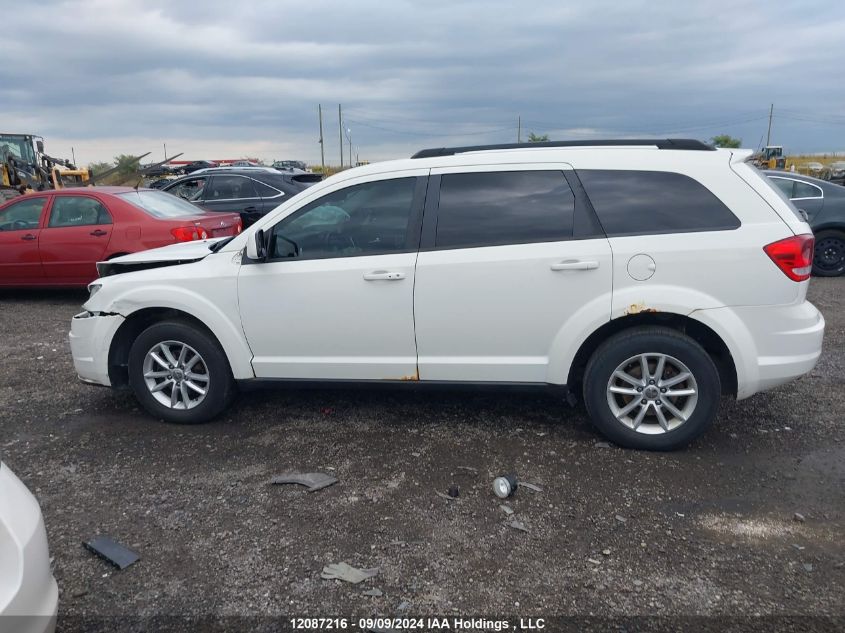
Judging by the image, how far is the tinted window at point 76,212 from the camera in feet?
29.5

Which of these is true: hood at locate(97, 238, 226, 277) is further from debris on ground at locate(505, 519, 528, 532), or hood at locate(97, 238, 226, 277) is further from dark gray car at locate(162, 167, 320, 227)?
dark gray car at locate(162, 167, 320, 227)

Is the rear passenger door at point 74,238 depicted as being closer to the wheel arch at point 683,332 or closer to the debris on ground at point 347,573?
the wheel arch at point 683,332

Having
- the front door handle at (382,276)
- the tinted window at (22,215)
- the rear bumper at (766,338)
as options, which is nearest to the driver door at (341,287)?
the front door handle at (382,276)

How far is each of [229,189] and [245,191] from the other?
0.30 metres

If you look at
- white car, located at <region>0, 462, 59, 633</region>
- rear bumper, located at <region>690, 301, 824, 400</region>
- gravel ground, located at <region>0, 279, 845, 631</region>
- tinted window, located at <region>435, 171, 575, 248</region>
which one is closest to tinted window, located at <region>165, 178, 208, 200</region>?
gravel ground, located at <region>0, 279, 845, 631</region>

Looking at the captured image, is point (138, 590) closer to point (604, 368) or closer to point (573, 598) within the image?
point (573, 598)

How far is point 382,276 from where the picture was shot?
14.3ft

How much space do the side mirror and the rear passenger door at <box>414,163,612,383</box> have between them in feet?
3.48

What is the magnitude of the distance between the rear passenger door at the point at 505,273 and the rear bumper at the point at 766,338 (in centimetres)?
71

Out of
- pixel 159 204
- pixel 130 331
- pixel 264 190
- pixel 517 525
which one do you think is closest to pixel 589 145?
pixel 517 525

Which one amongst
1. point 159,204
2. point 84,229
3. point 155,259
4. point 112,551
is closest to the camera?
point 112,551

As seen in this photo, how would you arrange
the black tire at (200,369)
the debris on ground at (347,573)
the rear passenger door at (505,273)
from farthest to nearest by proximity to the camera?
the black tire at (200,369)
the rear passenger door at (505,273)
the debris on ground at (347,573)

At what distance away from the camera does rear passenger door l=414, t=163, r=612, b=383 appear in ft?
13.7

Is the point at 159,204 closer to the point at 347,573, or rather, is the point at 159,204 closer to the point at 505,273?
the point at 505,273
